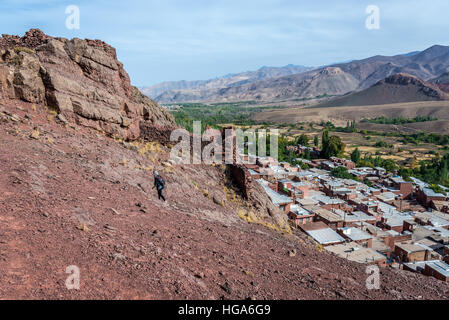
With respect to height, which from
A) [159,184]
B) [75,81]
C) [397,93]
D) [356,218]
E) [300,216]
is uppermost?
[397,93]

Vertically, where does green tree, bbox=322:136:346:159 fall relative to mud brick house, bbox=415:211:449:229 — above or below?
above

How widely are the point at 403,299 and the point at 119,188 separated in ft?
23.9

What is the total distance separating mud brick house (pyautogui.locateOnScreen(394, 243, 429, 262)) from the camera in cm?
2064

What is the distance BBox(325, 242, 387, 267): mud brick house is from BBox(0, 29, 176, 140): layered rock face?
12013mm

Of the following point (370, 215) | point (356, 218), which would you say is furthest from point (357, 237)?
point (370, 215)

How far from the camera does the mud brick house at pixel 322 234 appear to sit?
1967 centimetres

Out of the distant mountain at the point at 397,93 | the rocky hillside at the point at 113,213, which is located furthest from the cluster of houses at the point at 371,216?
the distant mountain at the point at 397,93

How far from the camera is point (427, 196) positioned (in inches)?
1380

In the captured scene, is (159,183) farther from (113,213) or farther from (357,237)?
(357,237)

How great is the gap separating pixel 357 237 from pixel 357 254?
3.28 m

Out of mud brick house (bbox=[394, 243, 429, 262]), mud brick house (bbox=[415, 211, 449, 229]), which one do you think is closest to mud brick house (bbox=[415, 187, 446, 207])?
mud brick house (bbox=[415, 211, 449, 229])

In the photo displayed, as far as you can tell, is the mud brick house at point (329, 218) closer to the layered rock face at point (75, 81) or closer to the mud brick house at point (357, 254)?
the mud brick house at point (357, 254)

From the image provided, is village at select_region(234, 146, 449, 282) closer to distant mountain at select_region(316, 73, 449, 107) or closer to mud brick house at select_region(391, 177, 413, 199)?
mud brick house at select_region(391, 177, 413, 199)
